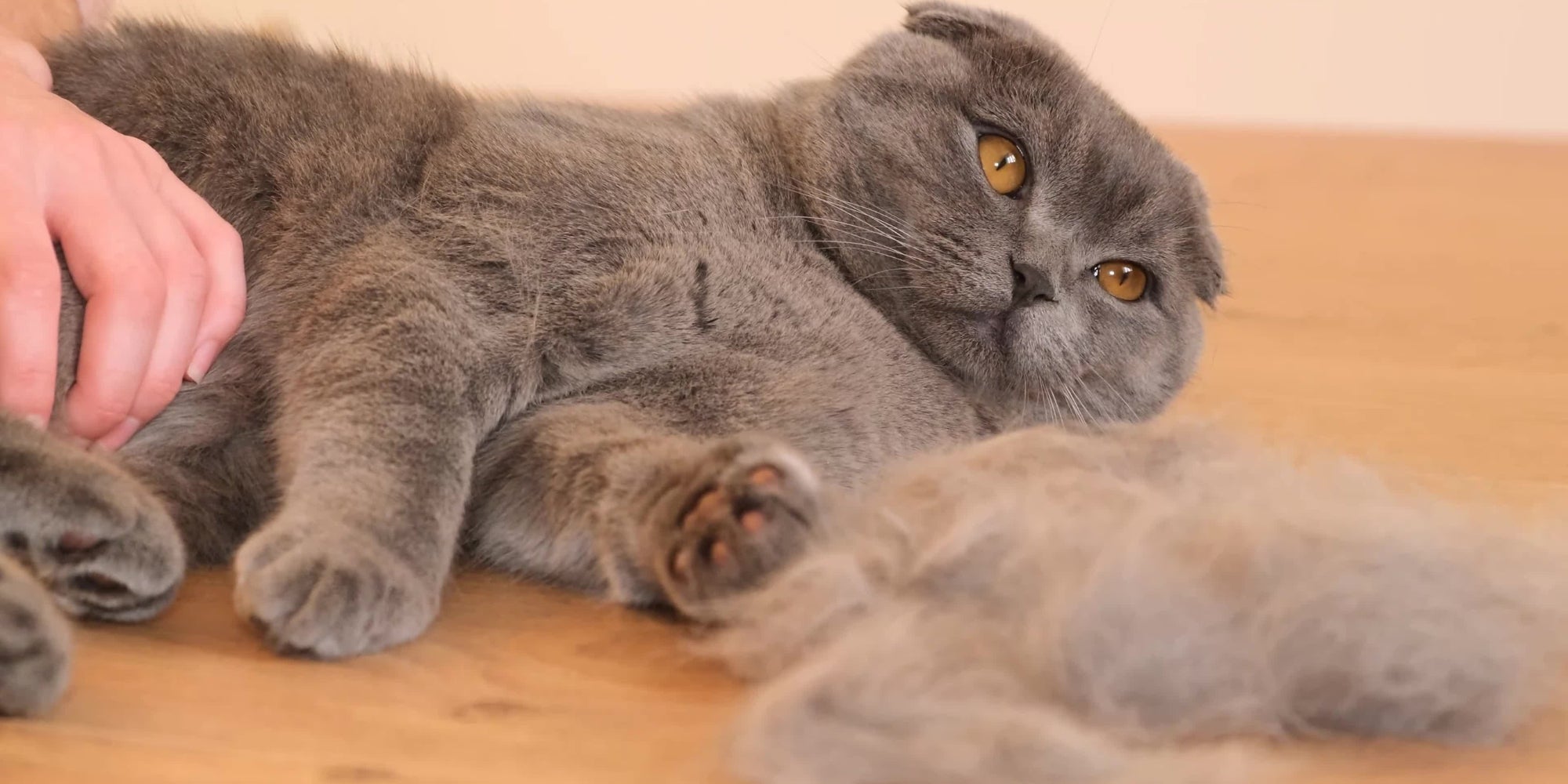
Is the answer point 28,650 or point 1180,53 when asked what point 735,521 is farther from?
point 1180,53

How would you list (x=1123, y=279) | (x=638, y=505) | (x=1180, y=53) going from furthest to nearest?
(x=1180, y=53) → (x=1123, y=279) → (x=638, y=505)

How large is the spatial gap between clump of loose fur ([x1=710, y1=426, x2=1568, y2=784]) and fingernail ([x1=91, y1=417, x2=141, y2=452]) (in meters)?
0.57

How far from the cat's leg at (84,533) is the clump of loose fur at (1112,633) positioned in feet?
1.23

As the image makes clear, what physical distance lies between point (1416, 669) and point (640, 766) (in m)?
0.47

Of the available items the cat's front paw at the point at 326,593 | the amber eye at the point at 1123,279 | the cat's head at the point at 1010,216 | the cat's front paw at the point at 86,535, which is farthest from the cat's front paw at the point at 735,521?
the amber eye at the point at 1123,279

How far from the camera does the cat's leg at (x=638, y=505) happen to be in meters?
0.84

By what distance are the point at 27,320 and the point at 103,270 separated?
9 cm

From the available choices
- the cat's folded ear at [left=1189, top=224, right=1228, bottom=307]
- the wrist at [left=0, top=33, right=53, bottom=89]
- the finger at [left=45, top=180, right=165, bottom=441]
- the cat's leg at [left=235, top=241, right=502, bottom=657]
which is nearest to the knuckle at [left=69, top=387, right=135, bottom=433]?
the finger at [left=45, top=180, right=165, bottom=441]

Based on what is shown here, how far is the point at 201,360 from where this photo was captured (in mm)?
1122

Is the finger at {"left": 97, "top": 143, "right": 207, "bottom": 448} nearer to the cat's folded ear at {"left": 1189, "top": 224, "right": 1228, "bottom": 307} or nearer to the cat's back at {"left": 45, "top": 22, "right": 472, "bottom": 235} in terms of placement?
the cat's back at {"left": 45, "top": 22, "right": 472, "bottom": 235}

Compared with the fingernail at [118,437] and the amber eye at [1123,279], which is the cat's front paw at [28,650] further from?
the amber eye at [1123,279]

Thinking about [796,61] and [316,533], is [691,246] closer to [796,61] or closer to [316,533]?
[316,533]

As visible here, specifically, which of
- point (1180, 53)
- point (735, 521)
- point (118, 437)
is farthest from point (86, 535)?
point (1180, 53)

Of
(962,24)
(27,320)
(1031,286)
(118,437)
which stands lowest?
(118,437)
